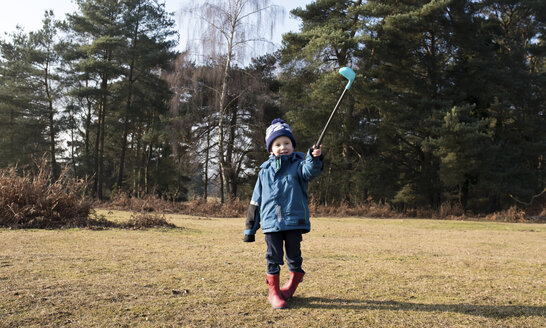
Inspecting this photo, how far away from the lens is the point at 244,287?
357cm

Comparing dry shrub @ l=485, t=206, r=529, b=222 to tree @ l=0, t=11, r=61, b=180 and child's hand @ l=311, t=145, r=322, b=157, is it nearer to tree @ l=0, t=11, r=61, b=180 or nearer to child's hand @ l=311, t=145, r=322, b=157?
child's hand @ l=311, t=145, r=322, b=157

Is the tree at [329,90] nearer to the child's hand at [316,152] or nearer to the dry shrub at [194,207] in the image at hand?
the dry shrub at [194,207]

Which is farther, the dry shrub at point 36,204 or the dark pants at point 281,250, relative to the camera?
the dry shrub at point 36,204

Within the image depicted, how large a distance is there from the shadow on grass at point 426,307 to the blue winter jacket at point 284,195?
57 cm

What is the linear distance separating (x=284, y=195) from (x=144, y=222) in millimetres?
6033

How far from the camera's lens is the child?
3221 mm

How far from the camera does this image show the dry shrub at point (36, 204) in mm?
7438

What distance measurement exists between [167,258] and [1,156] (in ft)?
102

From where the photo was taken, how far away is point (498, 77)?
20.1 meters

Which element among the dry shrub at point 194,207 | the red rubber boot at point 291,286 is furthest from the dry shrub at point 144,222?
the dry shrub at point 194,207

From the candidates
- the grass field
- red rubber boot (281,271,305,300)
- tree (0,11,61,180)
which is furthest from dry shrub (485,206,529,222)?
tree (0,11,61,180)

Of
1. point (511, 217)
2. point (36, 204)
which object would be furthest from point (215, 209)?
point (511, 217)

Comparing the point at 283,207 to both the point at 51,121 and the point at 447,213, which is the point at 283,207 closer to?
the point at 447,213

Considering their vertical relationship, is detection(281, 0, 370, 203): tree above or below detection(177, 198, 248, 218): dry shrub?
above
